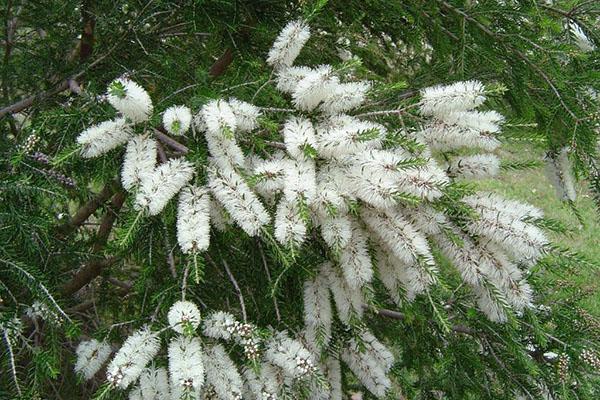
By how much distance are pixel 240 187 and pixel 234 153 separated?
0.43 ft

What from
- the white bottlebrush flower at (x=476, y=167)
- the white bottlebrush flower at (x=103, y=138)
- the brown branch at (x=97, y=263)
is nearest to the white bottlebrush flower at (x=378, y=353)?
the white bottlebrush flower at (x=476, y=167)

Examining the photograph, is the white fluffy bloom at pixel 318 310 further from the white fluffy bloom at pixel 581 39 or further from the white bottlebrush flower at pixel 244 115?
the white fluffy bloom at pixel 581 39

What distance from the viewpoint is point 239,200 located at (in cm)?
161

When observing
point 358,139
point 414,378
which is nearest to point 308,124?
point 358,139

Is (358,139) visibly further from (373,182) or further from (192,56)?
(192,56)

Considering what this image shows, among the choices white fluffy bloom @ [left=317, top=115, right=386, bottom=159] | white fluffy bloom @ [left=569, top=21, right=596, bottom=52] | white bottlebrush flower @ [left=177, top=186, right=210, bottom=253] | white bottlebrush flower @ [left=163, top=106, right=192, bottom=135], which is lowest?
white bottlebrush flower @ [left=177, top=186, right=210, bottom=253]

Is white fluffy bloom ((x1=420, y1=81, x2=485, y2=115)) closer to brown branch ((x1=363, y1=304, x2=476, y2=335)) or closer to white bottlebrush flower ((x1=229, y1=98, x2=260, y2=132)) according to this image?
white bottlebrush flower ((x1=229, y1=98, x2=260, y2=132))

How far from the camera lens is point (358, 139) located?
160 centimetres

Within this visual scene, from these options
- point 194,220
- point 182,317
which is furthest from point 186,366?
point 194,220

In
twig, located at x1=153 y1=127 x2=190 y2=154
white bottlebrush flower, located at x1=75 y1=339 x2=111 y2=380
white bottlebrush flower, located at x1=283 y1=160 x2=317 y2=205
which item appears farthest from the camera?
white bottlebrush flower, located at x1=75 y1=339 x2=111 y2=380

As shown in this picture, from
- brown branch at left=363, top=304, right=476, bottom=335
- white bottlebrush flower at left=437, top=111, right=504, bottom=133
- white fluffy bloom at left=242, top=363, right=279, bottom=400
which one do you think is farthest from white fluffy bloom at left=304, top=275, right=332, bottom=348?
brown branch at left=363, top=304, right=476, bottom=335

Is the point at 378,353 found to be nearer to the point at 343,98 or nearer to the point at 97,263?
the point at 343,98

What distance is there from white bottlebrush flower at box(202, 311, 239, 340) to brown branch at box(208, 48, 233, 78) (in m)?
1.49

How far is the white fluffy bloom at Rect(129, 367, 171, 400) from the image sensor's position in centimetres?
183
